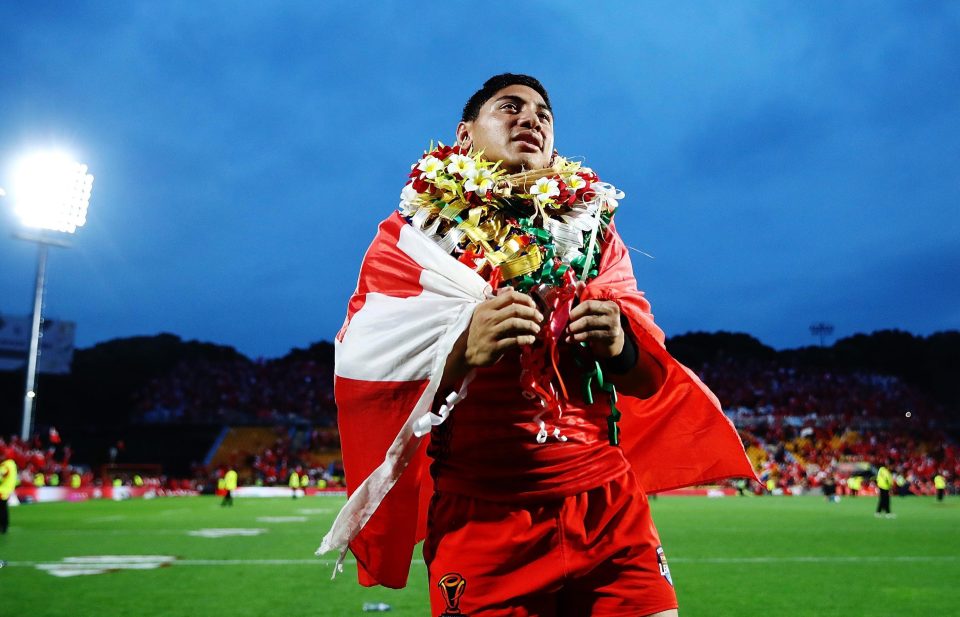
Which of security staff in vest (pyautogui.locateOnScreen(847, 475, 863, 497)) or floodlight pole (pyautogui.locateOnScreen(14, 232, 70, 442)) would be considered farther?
security staff in vest (pyautogui.locateOnScreen(847, 475, 863, 497))

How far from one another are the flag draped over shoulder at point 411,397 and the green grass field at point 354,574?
4016 millimetres

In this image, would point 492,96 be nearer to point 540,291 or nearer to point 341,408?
point 540,291

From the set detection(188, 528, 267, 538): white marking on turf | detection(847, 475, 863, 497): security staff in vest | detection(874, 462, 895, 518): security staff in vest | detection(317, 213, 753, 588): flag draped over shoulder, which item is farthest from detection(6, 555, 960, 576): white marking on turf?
detection(847, 475, 863, 497): security staff in vest

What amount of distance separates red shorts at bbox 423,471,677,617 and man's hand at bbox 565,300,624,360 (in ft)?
1.55

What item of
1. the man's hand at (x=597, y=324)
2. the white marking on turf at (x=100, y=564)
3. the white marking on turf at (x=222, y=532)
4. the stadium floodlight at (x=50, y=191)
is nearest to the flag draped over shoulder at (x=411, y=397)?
the man's hand at (x=597, y=324)

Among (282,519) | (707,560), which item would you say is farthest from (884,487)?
(282,519)

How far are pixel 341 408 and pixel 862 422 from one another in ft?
159

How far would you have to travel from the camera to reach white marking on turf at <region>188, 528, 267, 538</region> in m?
14.0

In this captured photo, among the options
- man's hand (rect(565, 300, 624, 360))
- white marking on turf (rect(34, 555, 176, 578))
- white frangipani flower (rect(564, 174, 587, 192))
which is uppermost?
white frangipani flower (rect(564, 174, 587, 192))

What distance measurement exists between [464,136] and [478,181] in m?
0.48

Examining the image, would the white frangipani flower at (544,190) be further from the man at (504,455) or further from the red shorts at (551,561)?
the red shorts at (551,561)

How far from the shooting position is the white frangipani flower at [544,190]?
2.76 meters

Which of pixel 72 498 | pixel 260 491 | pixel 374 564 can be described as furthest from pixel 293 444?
pixel 374 564

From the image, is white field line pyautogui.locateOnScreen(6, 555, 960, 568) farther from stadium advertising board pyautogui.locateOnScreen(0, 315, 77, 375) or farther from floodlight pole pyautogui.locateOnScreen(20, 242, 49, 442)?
stadium advertising board pyautogui.locateOnScreen(0, 315, 77, 375)
